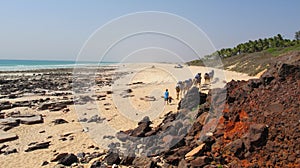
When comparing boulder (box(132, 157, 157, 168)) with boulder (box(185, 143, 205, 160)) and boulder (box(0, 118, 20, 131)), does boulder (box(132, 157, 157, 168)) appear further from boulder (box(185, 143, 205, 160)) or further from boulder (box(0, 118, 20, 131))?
A: boulder (box(0, 118, 20, 131))

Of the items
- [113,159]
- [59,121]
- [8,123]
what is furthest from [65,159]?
[8,123]

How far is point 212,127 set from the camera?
10.5 meters

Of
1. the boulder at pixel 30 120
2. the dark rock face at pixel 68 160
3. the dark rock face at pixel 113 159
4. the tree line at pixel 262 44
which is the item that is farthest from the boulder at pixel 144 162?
the tree line at pixel 262 44

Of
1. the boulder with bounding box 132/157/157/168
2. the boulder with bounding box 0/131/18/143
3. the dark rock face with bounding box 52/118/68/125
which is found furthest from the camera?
the dark rock face with bounding box 52/118/68/125

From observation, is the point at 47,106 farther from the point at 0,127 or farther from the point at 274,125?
the point at 274,125

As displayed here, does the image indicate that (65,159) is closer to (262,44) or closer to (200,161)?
(200,161)

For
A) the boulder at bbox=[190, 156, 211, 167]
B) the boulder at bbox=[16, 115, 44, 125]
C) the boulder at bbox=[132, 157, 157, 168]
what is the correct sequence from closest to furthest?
the boulder at bbox=[190, 156, 211, 167]
the boulder at bbox=[132, 157, 157, 168]
the boulder at bbox=[16, 115, 44, 125]

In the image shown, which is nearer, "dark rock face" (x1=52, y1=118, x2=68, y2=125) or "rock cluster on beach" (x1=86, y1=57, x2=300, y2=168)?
"rock cluster on beach" (x1=86, y1=57, x2=300, y2=168)

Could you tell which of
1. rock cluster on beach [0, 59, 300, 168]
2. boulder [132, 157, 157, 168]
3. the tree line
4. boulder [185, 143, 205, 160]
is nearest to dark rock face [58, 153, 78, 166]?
rock cluster on beach [0, 59, 300, 168]

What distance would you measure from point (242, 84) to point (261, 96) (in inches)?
84.1

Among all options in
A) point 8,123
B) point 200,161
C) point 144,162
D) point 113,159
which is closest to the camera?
point 200,161

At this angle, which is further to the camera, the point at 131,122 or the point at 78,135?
the point at 131,122

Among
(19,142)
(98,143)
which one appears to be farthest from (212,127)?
(19,142)

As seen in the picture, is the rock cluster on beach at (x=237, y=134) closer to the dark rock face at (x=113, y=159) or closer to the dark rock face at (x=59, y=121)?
the dark rock face at (x=113, y=159)
